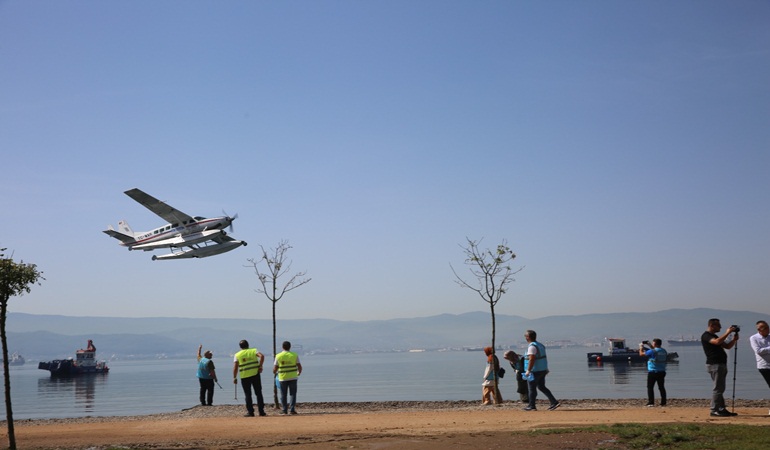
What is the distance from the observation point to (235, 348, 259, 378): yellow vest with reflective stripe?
64.8ft

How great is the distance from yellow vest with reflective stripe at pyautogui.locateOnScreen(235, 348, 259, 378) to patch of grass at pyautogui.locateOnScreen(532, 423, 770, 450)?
27.3 ft

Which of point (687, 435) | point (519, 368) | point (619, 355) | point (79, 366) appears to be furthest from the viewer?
point (79, 366)

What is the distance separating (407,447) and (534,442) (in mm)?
2260

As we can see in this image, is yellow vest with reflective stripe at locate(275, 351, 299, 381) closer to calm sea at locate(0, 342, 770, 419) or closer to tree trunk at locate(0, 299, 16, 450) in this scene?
tree trunk at locate(0, 299, 16, 450)

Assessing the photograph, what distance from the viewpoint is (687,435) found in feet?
43.6

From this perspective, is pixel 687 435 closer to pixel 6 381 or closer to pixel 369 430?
pixel 369 430

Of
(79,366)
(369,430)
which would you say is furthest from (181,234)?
(79,366)

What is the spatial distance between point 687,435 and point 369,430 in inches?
246

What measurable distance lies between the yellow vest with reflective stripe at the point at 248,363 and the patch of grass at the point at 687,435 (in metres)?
8.31

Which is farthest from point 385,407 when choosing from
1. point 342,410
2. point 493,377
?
point 493,377

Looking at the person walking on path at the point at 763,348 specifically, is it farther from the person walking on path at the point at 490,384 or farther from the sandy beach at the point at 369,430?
the person walking on path at the point at 490,384

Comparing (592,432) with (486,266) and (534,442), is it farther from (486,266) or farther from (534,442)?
(486,266)

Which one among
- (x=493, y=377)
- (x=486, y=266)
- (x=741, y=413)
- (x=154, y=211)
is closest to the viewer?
(x=741, y=413)

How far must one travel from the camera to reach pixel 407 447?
13.3 metres
